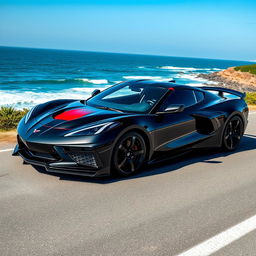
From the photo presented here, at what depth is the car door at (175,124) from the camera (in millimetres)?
5402

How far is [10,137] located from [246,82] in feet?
179

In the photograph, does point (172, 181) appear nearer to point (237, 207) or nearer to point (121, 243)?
point (237, 207)

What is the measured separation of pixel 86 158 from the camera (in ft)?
15.2

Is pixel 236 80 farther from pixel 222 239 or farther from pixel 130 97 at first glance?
pixel 222 239

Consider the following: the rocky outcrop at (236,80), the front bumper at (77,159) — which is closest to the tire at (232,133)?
the front bumper at (77,159)

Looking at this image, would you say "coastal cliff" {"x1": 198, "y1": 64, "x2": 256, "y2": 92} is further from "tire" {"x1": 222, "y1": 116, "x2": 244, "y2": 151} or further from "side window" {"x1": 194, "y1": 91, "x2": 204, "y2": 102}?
"side window" {"x1": 194, "y1": 91, "x2": 204, "y2": 102}

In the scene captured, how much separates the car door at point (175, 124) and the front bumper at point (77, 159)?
0.99 metres

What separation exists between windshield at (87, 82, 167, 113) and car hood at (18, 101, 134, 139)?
0.35 meters

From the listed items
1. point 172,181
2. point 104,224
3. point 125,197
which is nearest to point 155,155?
point 172,181

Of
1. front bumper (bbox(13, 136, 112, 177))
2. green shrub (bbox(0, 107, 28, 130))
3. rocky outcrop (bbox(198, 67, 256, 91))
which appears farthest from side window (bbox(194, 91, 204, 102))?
rocky outcrop (bbox(198, 67, 256, 91))

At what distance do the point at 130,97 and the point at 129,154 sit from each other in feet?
4.88

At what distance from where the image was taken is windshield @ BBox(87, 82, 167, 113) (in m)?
5.69

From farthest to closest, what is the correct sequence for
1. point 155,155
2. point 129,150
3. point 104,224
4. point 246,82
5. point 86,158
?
point 246,82
point 155,155
point 129,150
point 86,158
point 104,224

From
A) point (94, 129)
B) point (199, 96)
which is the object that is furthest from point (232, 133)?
point (94, 129)
